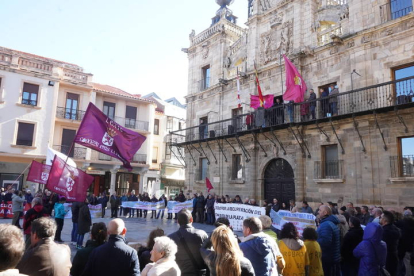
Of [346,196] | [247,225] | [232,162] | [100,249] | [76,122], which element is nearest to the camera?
[100,249]

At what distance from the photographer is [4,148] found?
25359 millimetres

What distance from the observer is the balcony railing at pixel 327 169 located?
15220mm

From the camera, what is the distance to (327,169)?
15.7 meters

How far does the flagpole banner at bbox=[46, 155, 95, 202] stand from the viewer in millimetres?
8945

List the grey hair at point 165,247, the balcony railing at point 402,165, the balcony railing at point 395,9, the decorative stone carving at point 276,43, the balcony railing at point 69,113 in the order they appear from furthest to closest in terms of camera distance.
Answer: the balcony railing at point 69,113 < the decorative stone carving at point 276,43 < the balcony railing at point 395,9 < the balcony railing at point 402,165 < the grey hair at point 165,247

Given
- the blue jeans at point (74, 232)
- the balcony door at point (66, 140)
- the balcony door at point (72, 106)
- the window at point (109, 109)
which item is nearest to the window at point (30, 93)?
the balcony door at point (72, 106)

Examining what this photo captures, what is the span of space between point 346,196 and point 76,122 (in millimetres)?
23586

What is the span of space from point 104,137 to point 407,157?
11.9 m

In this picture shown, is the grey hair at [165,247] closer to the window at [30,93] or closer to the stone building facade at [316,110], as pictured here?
the stone building facade at [316,110]

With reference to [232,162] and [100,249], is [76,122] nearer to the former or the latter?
[232,162]

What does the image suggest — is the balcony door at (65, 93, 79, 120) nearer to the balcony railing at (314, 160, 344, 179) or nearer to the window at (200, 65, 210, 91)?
the window at (200, 65, 210, 91)

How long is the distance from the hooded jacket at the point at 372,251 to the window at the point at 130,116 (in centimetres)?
2905

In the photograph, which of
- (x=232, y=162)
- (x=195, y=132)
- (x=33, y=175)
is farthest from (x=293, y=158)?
(x=33, y=175)

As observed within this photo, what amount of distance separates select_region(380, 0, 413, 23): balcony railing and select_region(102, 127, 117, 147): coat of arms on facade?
12.8 metres
